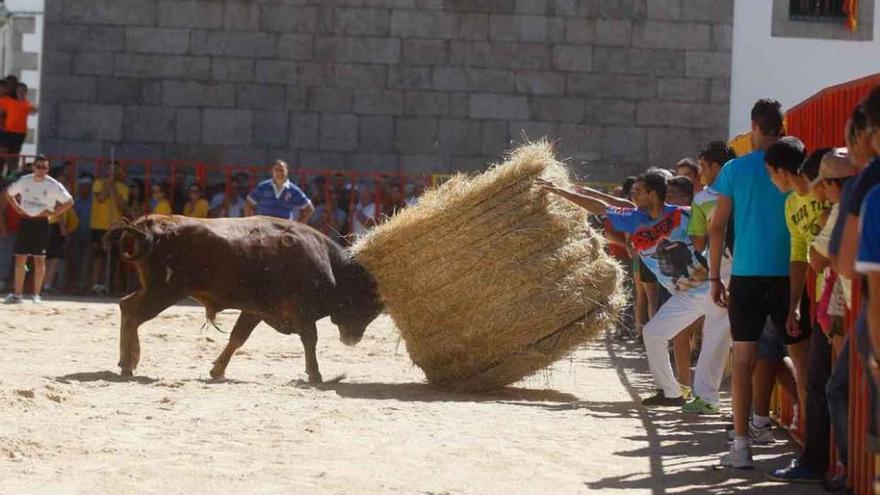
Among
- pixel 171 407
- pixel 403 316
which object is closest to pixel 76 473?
pixel 171 407

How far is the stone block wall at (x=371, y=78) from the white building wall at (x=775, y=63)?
0.36 meters

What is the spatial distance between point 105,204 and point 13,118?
1799mm

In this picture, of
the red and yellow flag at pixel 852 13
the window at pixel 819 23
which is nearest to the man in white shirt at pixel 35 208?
the window at pixel 819 23

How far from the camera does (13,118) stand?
734 inches

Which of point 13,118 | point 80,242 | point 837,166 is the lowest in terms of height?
point 80,242

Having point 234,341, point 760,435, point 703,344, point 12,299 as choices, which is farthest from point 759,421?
point 12,299

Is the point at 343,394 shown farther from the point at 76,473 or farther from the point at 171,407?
the point at 76,473

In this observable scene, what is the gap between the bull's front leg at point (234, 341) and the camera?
9.90 meters

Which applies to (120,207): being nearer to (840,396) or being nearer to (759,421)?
(759,421)

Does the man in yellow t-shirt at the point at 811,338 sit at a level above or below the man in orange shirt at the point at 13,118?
below

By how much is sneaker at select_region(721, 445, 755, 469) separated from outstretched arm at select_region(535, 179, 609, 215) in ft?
8.48

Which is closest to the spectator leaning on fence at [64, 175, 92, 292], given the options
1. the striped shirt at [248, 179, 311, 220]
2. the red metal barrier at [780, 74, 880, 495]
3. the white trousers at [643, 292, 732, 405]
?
the striped shirt at [248, 179, 311, 220]

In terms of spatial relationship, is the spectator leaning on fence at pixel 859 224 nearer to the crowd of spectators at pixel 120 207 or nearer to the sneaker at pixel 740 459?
the sneaker at pixel 740 459

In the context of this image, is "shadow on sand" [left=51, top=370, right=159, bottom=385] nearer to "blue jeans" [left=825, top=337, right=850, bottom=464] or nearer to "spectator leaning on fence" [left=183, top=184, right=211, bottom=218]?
"blue jeans" [left=825, top=337, right=850, bottom=464]
